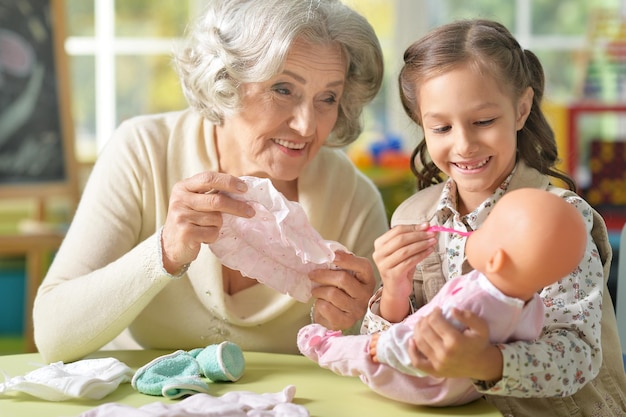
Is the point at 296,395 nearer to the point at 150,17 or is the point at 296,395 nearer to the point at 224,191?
the point at 224,191

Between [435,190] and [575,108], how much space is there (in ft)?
9.09

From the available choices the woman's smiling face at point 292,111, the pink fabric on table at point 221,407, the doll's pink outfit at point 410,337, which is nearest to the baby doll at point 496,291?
the doll's pink outfit at point 410,337

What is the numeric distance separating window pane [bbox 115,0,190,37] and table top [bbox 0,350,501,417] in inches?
136

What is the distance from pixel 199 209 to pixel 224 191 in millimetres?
56

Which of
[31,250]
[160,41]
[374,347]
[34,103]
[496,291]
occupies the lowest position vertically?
[31,250]

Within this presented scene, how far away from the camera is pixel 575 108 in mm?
4320

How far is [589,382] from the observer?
1.57m

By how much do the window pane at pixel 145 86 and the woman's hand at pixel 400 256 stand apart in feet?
12.2

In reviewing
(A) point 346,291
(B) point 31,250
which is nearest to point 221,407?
(A) point 346,291

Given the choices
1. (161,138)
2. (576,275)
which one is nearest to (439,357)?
(576,275)

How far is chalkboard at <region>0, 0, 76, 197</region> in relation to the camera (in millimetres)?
4223

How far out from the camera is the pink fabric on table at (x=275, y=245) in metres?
1.73

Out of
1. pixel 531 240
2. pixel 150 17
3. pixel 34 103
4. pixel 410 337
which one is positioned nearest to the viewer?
pixel 531 240

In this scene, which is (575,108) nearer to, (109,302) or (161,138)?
(161,138)
